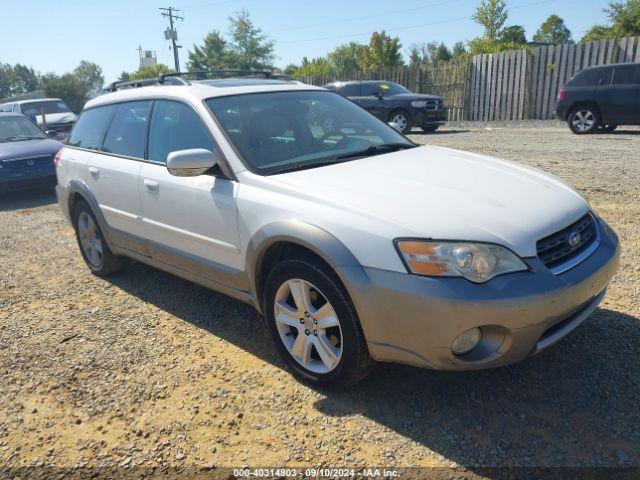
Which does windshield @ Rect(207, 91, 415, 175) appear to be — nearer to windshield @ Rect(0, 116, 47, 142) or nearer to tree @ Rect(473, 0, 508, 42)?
windshield @ Rect(0, 116, 47, 142)

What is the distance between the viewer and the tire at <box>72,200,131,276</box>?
494 cm

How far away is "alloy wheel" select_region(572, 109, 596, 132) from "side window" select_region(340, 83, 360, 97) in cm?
599

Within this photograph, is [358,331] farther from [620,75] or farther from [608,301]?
[620,75]

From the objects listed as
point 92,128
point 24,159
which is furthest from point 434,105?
point 92,128

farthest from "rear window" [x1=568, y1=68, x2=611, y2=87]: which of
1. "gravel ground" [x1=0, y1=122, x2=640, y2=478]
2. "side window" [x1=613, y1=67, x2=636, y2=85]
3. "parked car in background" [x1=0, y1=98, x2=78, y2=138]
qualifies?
"parked car in background" [x1=0, y1=98, x2=78, y2=138]

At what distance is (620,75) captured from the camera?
12320 millimetres

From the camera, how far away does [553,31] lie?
78.6m

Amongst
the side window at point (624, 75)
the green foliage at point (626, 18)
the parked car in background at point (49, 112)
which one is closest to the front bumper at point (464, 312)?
the side window at point (624, 75)

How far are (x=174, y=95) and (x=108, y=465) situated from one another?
8.25 ft

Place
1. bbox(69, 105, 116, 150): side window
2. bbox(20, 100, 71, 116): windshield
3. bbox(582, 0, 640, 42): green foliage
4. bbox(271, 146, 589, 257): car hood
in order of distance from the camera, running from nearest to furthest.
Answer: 1. bbox(271, 146, 589, 257): car hood
2. bbox(69, 105, 116, 150): side window
3. bbox(20, 100, 71, 116): windshield
4. bbox(582, 0, 640, 42): green foliage

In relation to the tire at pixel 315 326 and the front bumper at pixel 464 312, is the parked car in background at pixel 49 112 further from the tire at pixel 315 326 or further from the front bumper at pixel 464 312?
the front bumper at pixel 464 312

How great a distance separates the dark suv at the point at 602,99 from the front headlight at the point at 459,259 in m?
11.8

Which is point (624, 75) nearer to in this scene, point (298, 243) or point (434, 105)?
point (434, 105)

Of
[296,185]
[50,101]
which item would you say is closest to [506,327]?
[296,185]
